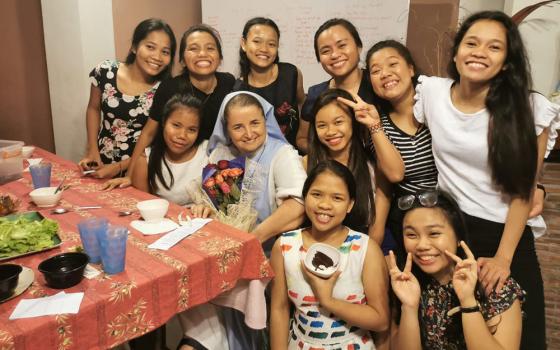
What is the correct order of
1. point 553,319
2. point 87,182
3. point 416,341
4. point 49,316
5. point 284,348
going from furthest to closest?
point 553,319
point 87,182
point 284,348
point 416,341
point 49,316

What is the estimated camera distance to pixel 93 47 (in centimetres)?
342

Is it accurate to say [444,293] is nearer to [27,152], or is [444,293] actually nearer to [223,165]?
[223,165]

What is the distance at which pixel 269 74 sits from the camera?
2479 millimetres

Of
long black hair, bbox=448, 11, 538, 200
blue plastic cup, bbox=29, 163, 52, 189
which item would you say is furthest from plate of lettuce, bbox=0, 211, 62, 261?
long black hair, bbox=448, 11, 538, 200

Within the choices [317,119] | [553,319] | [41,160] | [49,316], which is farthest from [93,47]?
[553,319]

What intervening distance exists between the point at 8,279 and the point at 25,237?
12.0 inches

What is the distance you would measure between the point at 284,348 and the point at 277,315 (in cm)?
13

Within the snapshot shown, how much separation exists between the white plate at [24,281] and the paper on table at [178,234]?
1.18 ft

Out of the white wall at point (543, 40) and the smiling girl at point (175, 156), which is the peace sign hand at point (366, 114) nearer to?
the smiling girl at point (175, 156)

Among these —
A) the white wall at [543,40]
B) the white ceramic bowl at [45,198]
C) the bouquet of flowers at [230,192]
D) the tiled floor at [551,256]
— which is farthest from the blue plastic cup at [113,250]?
the white wall at [543,40]

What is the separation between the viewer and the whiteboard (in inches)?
119

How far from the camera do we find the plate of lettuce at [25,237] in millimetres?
1416

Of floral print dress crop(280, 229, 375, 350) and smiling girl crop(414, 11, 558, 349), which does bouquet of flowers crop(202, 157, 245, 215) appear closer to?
floral print dress crop(280, 229, 375, 350)

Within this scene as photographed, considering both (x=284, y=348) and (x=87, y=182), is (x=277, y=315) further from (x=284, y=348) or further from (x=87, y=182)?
(x=87, y=182)
